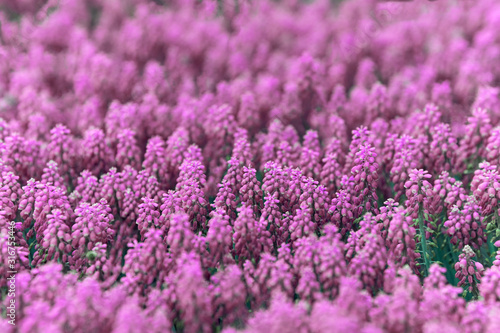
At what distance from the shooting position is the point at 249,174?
5520 mm

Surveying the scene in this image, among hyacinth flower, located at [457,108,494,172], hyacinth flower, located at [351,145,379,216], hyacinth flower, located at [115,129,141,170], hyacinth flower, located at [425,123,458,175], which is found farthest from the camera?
hyacinth flower, located at [115,129,141,170]

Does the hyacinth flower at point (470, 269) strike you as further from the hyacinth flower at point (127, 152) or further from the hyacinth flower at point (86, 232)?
the hyacinth flower at point (127, 152)

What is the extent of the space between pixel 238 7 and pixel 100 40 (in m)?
3.34

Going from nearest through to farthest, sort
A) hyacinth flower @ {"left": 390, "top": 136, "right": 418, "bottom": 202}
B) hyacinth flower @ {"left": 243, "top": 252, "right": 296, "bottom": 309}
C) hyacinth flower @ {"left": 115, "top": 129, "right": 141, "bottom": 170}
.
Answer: hyacinth flower @ {"left": 243, "top": 252, "right": 296, "bottom": 309}, hyacinth flower @ {"left": 390, "top": 136, "right": 418, "bottom": 202}, hyacinth flower @ {"left": 115, "top": 129, "right": 141, "bottom": 170}

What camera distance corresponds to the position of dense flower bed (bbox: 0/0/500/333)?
172 inches

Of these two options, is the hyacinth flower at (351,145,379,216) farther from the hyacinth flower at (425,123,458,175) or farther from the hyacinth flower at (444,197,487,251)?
the hyacinth flower at (425,123,458,175)

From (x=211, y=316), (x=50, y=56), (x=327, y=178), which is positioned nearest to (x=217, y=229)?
(x=211, y=316)

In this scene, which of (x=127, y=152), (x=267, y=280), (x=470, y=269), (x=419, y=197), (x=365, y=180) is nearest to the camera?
(x=267, y=280)

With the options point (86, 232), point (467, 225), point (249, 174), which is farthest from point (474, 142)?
point (86, 232)

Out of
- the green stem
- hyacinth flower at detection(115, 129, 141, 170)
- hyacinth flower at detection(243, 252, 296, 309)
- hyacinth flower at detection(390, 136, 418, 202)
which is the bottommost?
hyacinth flower at detection(243, 252, 296, 309)

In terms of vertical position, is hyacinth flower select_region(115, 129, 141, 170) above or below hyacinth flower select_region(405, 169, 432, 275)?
above

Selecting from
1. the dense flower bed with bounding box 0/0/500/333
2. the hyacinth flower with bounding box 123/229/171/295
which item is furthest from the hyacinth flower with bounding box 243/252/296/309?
the hyacinth flower with bounding box 123/229/171/295

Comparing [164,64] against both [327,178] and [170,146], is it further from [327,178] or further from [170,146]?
[327,178]

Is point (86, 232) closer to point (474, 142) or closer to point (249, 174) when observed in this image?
point (249, 174)
